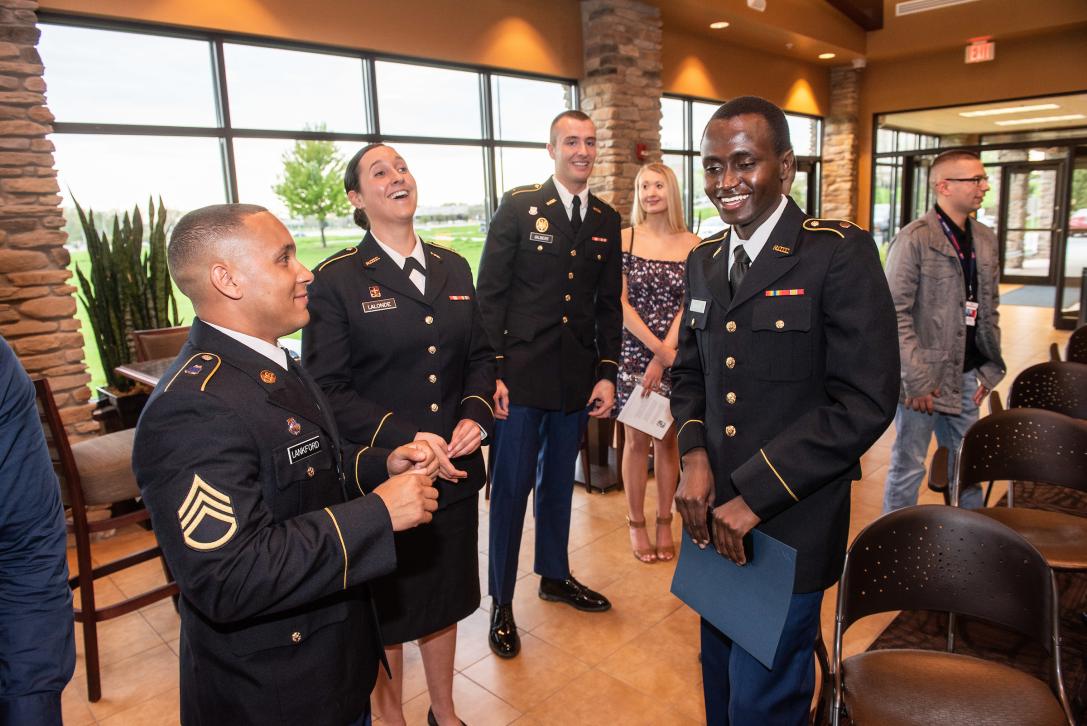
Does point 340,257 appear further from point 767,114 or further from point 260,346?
point 767,114

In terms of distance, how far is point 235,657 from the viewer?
1.22 meters

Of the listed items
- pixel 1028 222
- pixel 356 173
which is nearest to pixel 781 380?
pixel 356 173

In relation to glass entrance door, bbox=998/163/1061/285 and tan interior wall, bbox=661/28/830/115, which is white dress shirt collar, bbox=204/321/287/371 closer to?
tan interior wall, bbox=661/28/830/115

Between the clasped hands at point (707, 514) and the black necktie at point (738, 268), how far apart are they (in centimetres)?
38

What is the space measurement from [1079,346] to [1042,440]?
1.82 m

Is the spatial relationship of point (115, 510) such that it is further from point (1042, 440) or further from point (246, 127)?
point (1042, 440)

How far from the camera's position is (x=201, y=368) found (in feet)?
3.81

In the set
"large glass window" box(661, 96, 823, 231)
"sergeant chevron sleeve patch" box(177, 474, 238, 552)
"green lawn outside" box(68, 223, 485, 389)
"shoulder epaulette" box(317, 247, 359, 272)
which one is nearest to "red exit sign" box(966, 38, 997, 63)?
"large glass window" box(661, 96, 823, 231)

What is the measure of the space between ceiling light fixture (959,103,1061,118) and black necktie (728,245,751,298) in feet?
35.9

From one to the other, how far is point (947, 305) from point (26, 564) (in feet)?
10.4

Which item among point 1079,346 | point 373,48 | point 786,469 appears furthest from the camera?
point 373,48

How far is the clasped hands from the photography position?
1423mm

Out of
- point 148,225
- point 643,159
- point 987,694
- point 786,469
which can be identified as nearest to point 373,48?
point 148,225

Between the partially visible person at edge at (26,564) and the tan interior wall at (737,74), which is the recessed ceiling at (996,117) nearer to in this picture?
the tan interior wall at (737,74)
